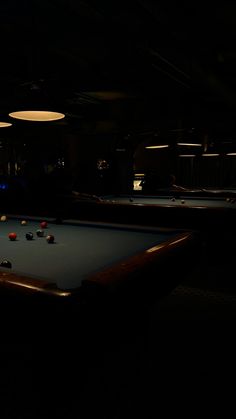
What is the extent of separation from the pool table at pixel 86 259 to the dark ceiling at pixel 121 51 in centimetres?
100

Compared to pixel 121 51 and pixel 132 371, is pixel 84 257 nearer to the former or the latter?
pixel 132 371

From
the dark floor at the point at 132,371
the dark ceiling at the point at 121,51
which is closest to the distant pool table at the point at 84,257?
the dark floor at the point at 132,371

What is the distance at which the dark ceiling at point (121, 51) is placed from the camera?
2.64 metres

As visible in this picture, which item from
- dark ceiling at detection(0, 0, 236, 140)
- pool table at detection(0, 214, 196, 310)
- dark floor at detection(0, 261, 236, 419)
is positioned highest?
dark ceiling at detection(0, 0, 236, 140)

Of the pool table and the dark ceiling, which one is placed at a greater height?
the dark ceiling

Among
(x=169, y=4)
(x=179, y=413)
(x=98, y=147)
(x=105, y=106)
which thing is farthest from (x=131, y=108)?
(x=179, y=413)

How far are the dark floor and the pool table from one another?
0.75ft

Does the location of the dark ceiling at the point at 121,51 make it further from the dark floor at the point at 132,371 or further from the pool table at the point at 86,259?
the dark floor at the point at 132,371

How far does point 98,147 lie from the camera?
9.96 m

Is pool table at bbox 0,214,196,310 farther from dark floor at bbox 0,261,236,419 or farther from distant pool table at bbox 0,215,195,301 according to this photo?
dark floor at bbox 0,261,236,419

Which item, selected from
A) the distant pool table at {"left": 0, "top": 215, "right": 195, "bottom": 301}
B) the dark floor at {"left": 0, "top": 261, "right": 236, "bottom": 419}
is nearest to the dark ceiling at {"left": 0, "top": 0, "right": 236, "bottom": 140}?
the distant pool table at {"left": 0, "top": 215, "right": 195, "bottom": 301}

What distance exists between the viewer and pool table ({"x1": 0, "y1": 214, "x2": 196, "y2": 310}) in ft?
5.11

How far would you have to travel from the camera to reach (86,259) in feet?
6.98

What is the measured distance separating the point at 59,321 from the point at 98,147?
876 cm
